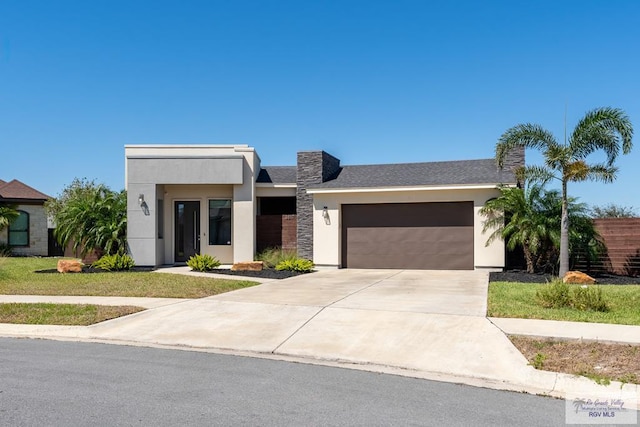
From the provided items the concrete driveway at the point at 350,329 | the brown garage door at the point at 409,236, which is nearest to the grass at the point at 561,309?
the concrete driveway at the point at 350,329

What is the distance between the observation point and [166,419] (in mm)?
5164

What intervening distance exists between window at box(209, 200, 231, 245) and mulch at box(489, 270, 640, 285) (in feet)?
33.4

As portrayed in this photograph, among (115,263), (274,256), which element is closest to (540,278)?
(274,256)

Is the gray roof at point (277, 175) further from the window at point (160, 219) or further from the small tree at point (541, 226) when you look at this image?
the small tree at point (541, 226)

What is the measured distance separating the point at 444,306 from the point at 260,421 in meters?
6.75

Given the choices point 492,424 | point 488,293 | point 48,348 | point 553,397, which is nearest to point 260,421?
point 492,424

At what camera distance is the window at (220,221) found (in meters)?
21.8

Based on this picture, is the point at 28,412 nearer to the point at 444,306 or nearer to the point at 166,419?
the point at 166,419

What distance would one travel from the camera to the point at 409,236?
2044cm

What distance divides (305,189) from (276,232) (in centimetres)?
215

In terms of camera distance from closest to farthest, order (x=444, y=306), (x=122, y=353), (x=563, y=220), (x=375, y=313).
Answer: (x=122, y=353)
(x=375, y=313)
(x=444, y=306)
(x=563, y=220)

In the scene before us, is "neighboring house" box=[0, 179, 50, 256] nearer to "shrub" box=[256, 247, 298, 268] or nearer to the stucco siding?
the stucco siding

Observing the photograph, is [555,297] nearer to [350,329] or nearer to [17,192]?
[350,329]

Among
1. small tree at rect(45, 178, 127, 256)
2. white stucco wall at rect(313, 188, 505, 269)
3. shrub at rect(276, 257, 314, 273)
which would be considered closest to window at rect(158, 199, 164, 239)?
small tree at rect(45, 178, 127, 256)
